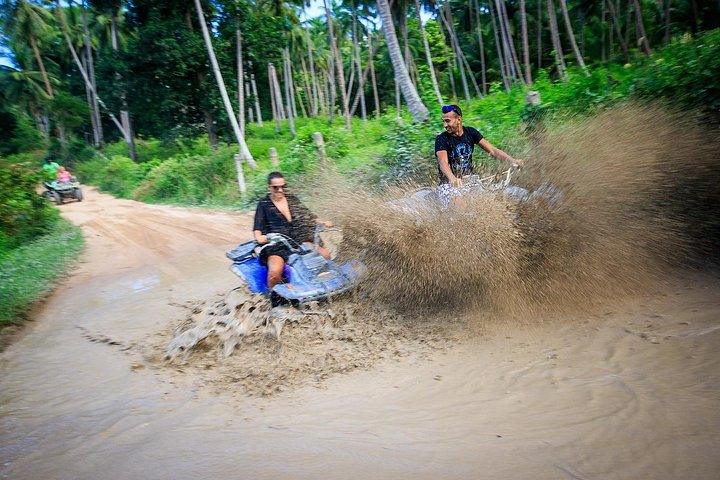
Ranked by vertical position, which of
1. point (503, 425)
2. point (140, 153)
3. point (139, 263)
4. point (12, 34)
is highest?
point (12, 34)

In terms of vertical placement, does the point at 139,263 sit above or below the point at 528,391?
above

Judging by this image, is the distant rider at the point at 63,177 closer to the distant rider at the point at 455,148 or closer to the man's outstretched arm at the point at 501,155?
the distant rider at the point at 455,148

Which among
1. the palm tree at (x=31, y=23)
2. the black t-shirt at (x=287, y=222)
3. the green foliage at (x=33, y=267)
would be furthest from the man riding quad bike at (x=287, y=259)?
the palm tree at (x=31, y=23)

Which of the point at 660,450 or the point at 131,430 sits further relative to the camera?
the point at 131,430

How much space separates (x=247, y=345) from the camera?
15.7 ft

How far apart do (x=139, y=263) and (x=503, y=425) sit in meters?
8.02

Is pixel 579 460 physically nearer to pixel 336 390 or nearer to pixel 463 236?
pixel 336 390

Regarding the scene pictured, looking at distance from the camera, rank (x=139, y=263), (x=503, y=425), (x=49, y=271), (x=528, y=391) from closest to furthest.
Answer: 1. (x=503, y=425)
2. (x=528, y=391)
3. (x=49, y=271)
4. (x=139, y=263)

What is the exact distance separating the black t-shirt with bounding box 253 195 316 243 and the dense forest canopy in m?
7.58

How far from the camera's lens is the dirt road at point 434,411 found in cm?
270

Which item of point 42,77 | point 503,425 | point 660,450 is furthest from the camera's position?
point 42,77

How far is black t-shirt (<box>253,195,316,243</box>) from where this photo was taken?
574cm

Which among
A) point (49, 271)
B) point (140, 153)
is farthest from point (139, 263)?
point (140, 153)

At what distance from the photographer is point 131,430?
11.5 feet
